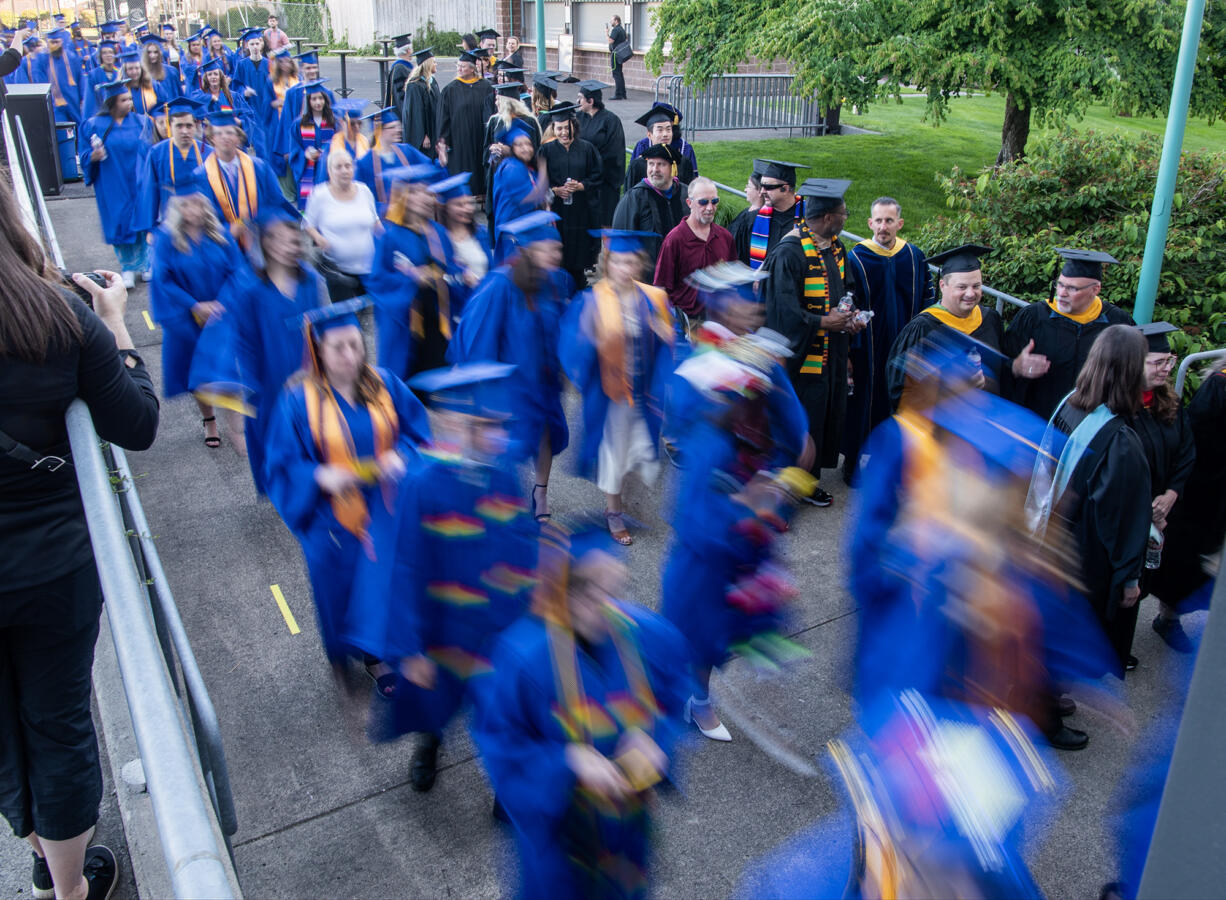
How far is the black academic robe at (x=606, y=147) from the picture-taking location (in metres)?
10.4

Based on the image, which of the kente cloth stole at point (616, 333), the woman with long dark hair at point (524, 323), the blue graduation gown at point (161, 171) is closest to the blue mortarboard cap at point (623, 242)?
the kente cloth stole at point (616, 333)

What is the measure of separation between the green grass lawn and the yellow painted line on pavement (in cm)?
740

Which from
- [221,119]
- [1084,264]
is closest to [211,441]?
[221,119]

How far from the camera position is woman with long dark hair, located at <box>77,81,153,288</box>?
9.93 metres

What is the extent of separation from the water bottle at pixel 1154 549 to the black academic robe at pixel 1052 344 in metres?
0.93

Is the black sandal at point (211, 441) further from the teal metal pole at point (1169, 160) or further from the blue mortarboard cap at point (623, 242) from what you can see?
the teal metal pole at point (1169, 160)

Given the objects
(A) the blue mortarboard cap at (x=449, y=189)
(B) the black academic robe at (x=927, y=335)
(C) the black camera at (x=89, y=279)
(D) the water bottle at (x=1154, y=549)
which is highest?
(C) the black camera at (x=89, y=279)

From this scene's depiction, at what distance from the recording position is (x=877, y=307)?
6648mm

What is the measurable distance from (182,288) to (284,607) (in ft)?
7.40

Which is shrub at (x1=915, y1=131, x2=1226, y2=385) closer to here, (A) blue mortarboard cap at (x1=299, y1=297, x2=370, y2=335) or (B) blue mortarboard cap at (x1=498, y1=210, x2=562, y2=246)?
(B) blue mortarboard cap at (x1=498, y1=210, x2=562, y2=246)

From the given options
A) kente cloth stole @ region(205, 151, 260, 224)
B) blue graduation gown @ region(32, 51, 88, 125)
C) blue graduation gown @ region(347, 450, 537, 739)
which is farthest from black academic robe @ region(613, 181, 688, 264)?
blue graduation gown @ region(32, 51, 88, 125)

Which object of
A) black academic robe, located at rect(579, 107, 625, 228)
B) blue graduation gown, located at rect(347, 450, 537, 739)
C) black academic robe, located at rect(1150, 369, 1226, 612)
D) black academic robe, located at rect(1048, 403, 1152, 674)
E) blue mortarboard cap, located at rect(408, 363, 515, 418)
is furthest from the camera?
black academic robe, located at rect(579, 107, 625, 228)

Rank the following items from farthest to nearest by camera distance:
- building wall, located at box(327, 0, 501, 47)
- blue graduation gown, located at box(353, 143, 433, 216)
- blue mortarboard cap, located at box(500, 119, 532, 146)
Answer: building wall, located at box(327, 0, 501, 47) < blue graduation gown, located at box(353, 143, 433, 216) < blue mortarboard cap, located at box(500, 119, 532, 146)

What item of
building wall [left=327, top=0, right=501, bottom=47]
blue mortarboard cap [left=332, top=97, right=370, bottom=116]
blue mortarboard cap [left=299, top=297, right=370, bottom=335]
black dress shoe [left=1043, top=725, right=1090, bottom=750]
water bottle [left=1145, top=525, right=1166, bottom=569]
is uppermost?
building wall [left=327, top=0, right=501, bottom=47]
